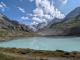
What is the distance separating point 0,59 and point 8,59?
1.24 m

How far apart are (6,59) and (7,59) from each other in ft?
0.52

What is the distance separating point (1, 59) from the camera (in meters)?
26.8

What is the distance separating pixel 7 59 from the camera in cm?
2717

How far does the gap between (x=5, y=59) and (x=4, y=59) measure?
145 mm

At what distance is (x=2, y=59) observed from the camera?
88.0 feet

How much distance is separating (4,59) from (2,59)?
326 millimetres

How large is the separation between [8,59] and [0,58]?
3.77ft

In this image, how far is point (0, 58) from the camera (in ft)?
89.6

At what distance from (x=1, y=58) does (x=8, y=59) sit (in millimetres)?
1067

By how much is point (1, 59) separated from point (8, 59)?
1028mm

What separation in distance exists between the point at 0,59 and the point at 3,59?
575 mm

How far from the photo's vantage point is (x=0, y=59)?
26.5 m

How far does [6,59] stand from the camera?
27.1m

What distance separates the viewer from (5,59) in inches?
1064
